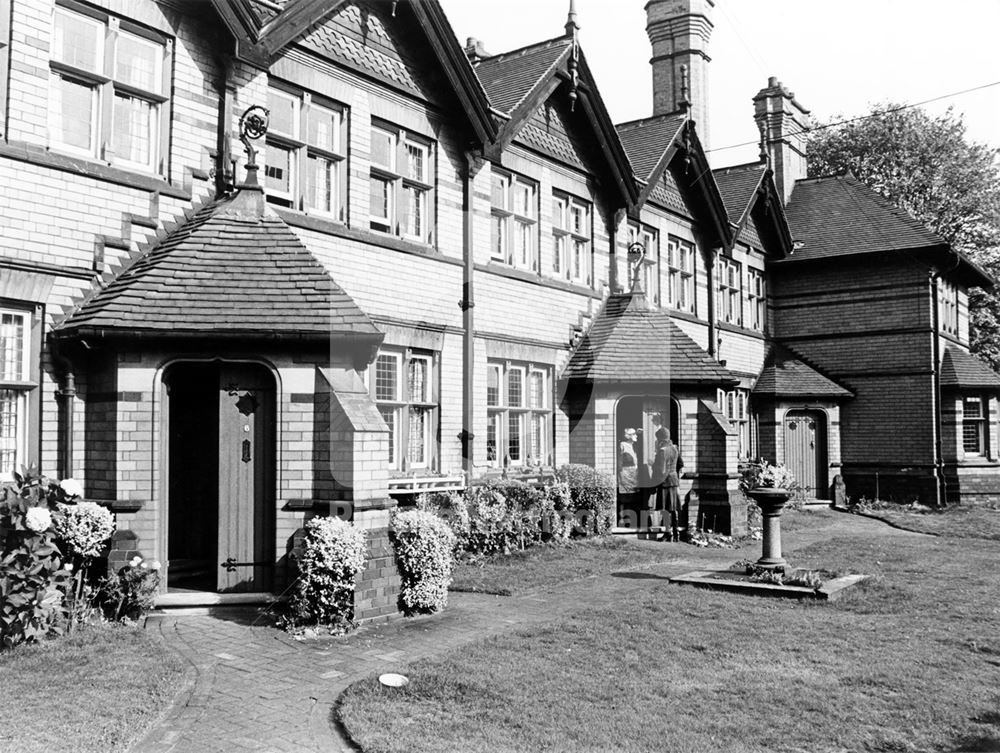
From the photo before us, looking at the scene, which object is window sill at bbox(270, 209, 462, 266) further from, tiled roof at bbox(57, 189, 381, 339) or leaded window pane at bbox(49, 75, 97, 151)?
leaded window pane at bbox(49, 75, 97, 151)

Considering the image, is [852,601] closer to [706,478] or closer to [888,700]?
[888,700]

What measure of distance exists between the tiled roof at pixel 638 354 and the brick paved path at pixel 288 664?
5.96 metres

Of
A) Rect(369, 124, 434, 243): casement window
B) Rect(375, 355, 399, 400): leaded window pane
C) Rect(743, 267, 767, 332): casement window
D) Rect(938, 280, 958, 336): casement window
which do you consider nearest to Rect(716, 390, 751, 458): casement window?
Rect(743, 267, 767, 332): casement window

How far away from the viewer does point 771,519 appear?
11648mm

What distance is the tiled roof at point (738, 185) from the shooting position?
955 inches

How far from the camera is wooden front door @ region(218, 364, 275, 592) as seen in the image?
30.9 feet

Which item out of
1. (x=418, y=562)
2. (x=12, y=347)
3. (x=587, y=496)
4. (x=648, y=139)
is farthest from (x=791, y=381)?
(x=12, y=347)

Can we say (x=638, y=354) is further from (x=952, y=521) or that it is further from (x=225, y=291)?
(x=952, y=521)

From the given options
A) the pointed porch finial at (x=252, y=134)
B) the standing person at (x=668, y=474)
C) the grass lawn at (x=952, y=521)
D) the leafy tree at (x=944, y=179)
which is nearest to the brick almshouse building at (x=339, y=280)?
the pointed porch finial at (x=252, y=134)

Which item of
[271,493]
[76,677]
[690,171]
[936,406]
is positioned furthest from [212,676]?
[936,406]

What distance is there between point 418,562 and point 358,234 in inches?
204

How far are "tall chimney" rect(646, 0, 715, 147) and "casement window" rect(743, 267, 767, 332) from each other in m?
4.30

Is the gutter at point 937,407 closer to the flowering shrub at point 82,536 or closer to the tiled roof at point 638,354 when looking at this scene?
the tiled roof at point 638,354

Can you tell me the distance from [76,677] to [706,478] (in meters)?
12.8
